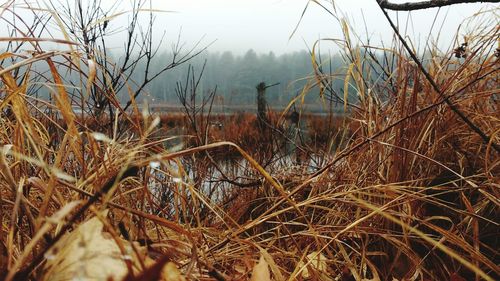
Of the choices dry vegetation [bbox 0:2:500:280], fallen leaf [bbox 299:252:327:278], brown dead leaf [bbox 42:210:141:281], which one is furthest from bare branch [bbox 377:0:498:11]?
brown dead leaf [bbox 42:210:141:281]

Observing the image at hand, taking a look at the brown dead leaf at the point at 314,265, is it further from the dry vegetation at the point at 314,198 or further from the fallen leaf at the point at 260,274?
the fallen leaf at the point at 260,274

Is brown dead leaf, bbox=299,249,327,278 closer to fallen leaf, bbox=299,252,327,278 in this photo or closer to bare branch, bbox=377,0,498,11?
fallen leaf, bbox=299,252,327,278

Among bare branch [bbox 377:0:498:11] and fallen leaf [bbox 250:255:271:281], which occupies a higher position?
bare branch [bbox 377:0:498:11]

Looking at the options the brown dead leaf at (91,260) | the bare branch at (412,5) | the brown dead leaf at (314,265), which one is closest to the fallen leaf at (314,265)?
the brown dead leaf at (314,265)

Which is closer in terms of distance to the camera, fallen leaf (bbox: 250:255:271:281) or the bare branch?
fallen leaf (bbox: 250:255:271:281)

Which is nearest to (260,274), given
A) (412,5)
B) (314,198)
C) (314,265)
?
(314,265)

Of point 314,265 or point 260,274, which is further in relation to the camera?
point 314,265

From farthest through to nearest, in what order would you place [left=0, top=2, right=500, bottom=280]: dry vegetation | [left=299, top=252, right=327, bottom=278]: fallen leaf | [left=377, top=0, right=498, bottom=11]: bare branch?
[left=377, top=0, right=498, bottom=11]: bare branch, [left=299, top=252, right=327, bottom=278]: fallen leaf, [left=0, top=2, right=500, bottom=280]: dry vegetation

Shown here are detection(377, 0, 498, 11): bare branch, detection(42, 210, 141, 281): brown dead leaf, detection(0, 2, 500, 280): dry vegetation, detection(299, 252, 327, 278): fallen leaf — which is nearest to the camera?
detection(42, 210, 141, 281): brown dead leaf

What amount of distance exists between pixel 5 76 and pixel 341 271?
738 millimetres

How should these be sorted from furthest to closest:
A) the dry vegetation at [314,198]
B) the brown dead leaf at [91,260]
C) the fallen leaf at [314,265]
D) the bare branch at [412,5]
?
the bare branch at [412,5] < the fallen leaf at [314,265] < the dry vegetation at [314,198] < the brown dead leaf at [91,260]

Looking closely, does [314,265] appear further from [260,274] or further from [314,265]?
[260,274]

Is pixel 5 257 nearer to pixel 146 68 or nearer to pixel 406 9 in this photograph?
pixel 406 9

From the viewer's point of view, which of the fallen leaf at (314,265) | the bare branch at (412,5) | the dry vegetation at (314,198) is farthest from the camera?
the bare branch at (412,5)
